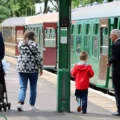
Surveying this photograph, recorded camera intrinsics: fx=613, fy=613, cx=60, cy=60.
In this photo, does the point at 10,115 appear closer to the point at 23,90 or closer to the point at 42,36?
the point at 23,90

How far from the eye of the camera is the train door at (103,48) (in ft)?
56.8

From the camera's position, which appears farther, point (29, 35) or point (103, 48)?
point (103, 48)

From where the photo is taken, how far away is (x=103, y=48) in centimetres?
1770

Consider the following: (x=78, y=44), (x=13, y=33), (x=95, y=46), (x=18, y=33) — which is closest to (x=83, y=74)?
(x=95, y=46)

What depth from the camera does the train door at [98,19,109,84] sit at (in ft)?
56.8

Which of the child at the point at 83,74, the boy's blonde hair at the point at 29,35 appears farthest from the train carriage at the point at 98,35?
the boy's blonde hair at the point at 29,35

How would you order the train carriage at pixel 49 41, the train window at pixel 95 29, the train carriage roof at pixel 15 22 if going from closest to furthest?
the train window at pixel 95 29
the train carriage at pixel 49 41
the train carriage roof at pixel 15 22

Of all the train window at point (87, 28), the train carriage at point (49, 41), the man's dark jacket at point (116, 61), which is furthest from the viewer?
the train carriage at point (49, 41)

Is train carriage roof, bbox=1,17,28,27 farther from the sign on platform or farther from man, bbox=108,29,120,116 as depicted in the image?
man, bbox=108,29,120,116

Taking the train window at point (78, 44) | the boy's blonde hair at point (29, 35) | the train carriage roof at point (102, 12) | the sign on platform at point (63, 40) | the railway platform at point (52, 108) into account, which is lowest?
the railway platform at point (52, 108)

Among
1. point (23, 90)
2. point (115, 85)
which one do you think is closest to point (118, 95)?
point (115, 85)

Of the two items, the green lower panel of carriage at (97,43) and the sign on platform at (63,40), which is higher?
the sign on platform at (63,40)

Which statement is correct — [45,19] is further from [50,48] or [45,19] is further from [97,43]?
[97,43]

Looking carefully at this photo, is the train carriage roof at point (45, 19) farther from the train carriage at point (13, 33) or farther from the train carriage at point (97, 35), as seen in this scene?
the train carriage at point (97, 35)
